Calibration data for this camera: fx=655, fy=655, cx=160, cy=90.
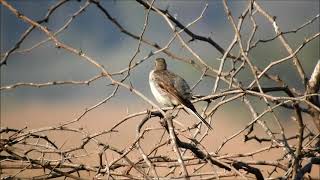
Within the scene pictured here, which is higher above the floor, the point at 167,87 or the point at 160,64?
the point at 160,64

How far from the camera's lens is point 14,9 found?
3.43 m

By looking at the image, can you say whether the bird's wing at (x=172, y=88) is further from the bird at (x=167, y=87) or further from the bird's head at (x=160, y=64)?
the bird's head at (x=160, y=64)

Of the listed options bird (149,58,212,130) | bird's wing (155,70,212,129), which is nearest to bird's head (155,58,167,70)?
bird (149,58,212,130)

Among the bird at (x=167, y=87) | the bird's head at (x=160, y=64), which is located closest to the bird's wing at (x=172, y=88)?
the bird at (x=167, y=87)

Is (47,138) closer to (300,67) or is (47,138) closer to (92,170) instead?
(92,170)

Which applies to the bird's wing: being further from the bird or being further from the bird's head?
the bird's head

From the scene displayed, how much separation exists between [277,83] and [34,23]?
229 centimetres

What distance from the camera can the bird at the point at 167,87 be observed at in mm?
5215

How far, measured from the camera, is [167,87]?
5.53 metres

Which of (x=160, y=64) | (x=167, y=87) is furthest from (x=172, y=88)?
(x=160, y=64)

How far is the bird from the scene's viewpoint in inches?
205

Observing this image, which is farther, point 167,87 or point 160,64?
point 160,64

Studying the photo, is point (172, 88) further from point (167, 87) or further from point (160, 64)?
point (160, 64)

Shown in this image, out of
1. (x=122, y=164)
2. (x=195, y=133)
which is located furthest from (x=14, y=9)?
(x=195, y=133)
